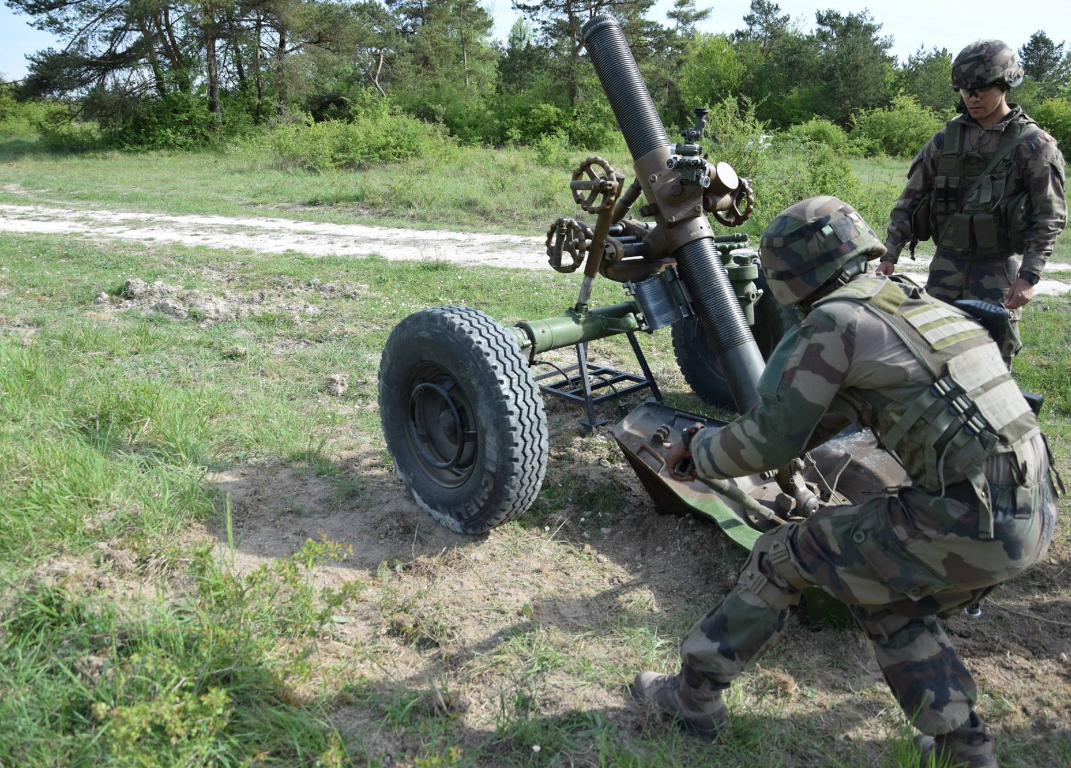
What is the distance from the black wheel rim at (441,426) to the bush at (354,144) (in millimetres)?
17505

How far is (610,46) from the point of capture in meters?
3.89

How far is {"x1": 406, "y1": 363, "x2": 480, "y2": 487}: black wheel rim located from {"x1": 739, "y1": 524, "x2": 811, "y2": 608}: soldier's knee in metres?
1.33

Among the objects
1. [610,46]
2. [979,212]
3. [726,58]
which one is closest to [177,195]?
[610,46]

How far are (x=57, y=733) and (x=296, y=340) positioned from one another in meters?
4.24

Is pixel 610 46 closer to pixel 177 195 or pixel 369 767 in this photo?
pixel 369 767

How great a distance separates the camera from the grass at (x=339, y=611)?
233 cm

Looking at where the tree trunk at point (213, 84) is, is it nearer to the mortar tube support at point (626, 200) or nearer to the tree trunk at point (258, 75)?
the tree trunk at point (258, 75)

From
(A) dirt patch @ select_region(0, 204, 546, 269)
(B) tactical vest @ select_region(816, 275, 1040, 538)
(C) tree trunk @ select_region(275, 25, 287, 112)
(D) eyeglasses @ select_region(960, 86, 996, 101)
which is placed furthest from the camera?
(C) tree trunk @ select_region(275, 25, 287, 112)

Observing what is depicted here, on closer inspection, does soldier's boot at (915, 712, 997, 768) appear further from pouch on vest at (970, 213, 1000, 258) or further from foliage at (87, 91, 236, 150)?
foliage at (87, 91, 236, 150)

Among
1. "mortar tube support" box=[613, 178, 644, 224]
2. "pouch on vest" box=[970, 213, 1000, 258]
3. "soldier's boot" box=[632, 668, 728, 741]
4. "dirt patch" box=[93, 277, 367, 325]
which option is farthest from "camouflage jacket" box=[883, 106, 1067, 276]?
"dirt patch" box=[93, 277, 367, 325]

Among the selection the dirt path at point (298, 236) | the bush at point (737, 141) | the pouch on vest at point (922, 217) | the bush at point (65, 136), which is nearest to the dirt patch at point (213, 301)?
the dirt path at point (298, 236)

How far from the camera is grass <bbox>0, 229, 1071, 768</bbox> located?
233 centimetres

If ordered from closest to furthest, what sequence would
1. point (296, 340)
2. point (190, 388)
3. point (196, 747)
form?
point (196, 747) < point (190, 388) < point (296, 340)

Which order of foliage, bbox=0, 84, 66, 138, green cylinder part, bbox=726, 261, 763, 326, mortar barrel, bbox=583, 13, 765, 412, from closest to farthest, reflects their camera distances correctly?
mortar barrel, bbox=583, 13, 765, 412, green cylinder part, bbox=726, 261, 763, 326, foliage, bbox=0, 84, 66, 138
